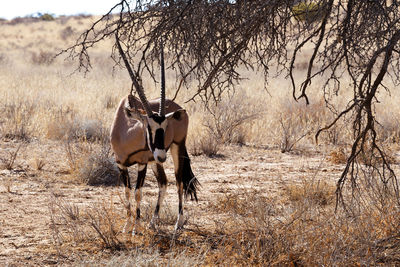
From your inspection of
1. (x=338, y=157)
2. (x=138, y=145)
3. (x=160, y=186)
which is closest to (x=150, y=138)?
(x=138, y=145)

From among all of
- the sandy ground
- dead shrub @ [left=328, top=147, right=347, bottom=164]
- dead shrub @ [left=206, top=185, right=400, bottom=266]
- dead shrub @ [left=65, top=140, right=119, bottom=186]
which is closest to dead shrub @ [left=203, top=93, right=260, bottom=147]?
the sandy ground

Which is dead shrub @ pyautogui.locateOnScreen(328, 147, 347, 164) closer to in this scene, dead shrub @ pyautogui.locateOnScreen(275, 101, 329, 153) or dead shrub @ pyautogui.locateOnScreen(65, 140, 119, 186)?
dead shrub @ pyautogui.locateOnScreen(275, 101, 329, 153)

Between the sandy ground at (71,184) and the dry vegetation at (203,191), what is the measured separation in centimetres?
2

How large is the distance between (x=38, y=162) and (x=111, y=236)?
4478mm

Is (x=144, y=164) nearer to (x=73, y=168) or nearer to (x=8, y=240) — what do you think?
(x=8, y=240)

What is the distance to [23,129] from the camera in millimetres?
12109

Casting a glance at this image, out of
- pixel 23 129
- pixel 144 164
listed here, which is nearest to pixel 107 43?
pixel 23 129

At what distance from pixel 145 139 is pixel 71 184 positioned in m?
2.96

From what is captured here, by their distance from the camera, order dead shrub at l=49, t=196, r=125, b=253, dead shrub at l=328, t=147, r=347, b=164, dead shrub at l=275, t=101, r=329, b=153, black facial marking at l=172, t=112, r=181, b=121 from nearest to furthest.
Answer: dead shrub at l=49, t=196, r=125, b=253
black facial marking at l=172, t=112, r=181, b=121
dead shrub at l=328, t=147, r=347, b=164
dead shrub at l=275, t=101, r=329, b=153

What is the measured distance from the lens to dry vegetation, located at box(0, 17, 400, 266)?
485cm

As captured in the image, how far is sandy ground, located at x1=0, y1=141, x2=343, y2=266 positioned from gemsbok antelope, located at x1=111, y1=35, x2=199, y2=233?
51 centimetres

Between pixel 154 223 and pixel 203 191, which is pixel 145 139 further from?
pixel 203 191

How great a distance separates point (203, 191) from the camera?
8773 millimetres

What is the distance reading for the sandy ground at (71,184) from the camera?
6.01 m
